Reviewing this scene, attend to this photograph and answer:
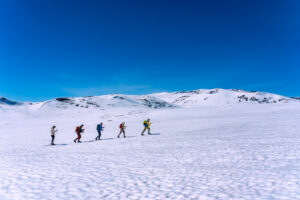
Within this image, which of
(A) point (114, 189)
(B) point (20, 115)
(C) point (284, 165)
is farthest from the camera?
(B) point (20, 115)

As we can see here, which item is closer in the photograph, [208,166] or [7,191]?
[7,191]

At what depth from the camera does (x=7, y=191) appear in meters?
6.67

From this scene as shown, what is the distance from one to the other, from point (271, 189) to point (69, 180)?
24.2 feet

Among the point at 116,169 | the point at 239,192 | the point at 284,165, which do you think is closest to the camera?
the point at 239,192

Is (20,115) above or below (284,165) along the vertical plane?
above

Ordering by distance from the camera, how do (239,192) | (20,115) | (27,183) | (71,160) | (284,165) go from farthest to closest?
(20,115) < (71,160) < (284,165) < (27,183) < (239,192)

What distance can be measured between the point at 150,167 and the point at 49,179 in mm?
4407

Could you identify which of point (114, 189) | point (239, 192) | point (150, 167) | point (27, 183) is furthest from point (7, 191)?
point (239, 192)

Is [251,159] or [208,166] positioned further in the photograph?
[251,159]

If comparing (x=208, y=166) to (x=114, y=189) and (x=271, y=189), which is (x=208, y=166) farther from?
(x=114, y=189)

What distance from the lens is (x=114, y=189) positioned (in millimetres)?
6555

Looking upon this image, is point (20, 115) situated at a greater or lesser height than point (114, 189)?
greater

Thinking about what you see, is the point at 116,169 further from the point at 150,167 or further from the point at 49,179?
the point at 49,179

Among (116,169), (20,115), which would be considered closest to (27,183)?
(116,169)
